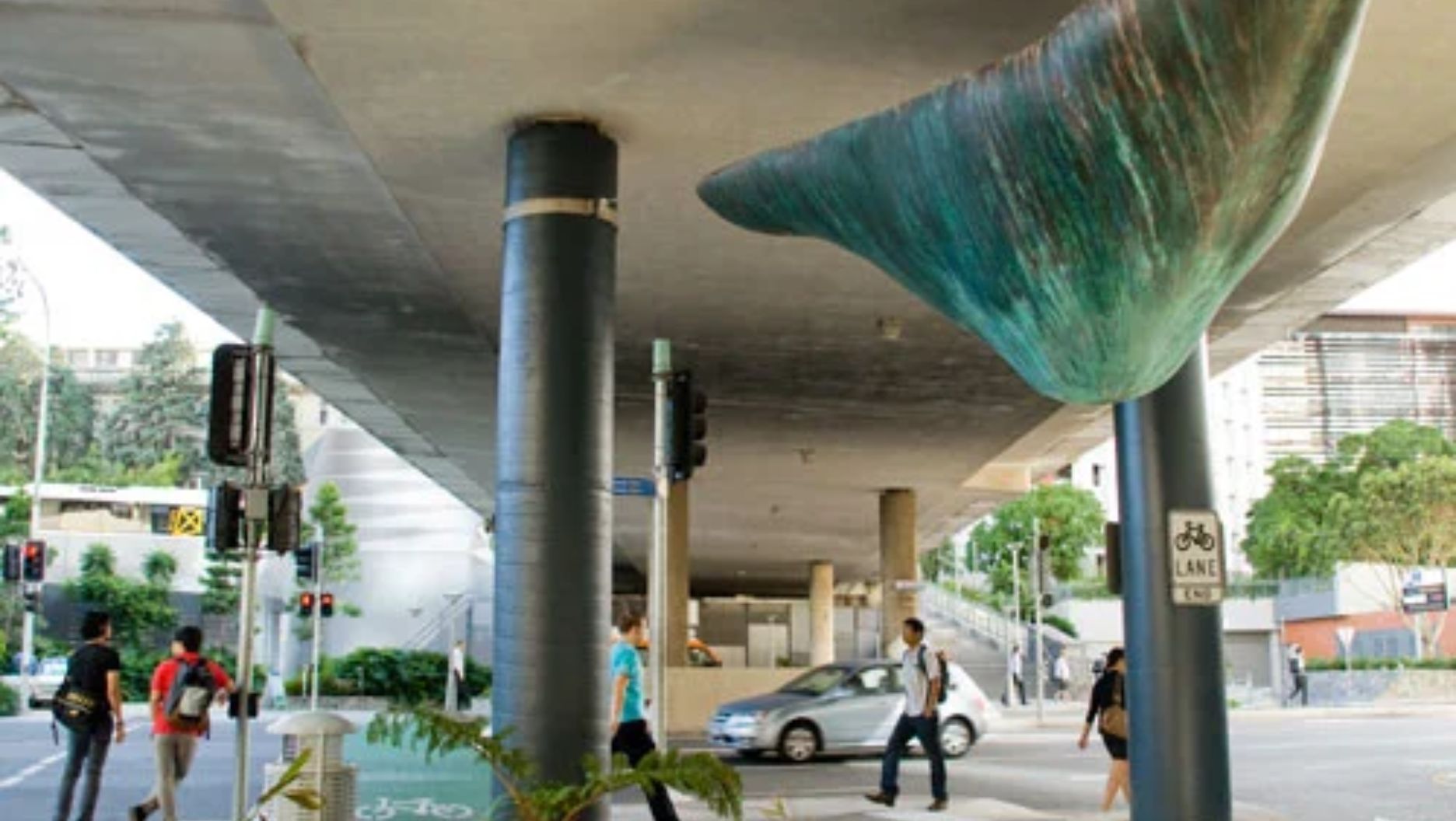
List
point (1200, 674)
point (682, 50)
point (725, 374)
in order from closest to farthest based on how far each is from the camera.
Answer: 1. point (682, 50)
2. point (1200, 674)
3. point (725, 374)

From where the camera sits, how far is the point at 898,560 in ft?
105

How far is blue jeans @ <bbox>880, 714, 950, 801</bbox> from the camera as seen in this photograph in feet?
44.3

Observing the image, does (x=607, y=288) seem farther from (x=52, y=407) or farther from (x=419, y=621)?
(x=52, y=407)

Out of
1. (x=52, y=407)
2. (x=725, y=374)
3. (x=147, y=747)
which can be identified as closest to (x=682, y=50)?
(x=725, y=374)

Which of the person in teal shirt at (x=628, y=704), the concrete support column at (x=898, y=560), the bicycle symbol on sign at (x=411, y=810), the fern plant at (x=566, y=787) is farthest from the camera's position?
the concrete support column at (x=898, y=560)

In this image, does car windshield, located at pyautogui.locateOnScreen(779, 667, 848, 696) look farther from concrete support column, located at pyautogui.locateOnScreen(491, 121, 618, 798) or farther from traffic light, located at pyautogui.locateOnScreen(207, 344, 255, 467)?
traffic light, located at pyautogui.locateOnScreen(207, 344, 255, 467)

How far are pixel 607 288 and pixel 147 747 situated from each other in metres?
15.9

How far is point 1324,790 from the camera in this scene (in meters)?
16.8

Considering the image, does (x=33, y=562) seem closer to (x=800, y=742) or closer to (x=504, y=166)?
(x=800, y=742)

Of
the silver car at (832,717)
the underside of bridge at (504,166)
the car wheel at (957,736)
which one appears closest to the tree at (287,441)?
the underside of bridge at (504,166)

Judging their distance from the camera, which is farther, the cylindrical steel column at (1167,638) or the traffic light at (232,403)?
the cylindrical steel column at (1167,638)

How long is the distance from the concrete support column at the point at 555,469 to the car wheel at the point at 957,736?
12.7m

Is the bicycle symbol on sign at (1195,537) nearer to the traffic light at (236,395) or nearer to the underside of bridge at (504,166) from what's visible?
the underside of bridge at (504,166)

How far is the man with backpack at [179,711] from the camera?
1107 cm
